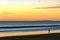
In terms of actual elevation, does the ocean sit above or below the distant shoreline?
above

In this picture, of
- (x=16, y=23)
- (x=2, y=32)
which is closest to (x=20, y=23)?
(x=16, y=23)

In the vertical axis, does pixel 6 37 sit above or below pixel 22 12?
below

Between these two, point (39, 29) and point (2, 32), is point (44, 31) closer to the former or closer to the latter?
point (39, 29)

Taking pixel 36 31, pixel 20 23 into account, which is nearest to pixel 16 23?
pixel 20 23

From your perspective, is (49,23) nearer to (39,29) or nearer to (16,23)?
(39,29)

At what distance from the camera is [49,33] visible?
724 millimetres

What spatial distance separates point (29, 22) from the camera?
2.27ft

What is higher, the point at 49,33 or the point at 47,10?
the point at 47,10

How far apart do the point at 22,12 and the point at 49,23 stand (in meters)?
0.20

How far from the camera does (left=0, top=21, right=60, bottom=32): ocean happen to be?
0.66 metres

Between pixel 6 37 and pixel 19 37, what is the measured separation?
0.29 ft

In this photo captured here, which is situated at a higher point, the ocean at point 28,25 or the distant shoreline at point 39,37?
the ocean at point 28,25

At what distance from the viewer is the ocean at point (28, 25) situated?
0.66m

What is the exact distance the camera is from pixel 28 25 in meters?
0.69
